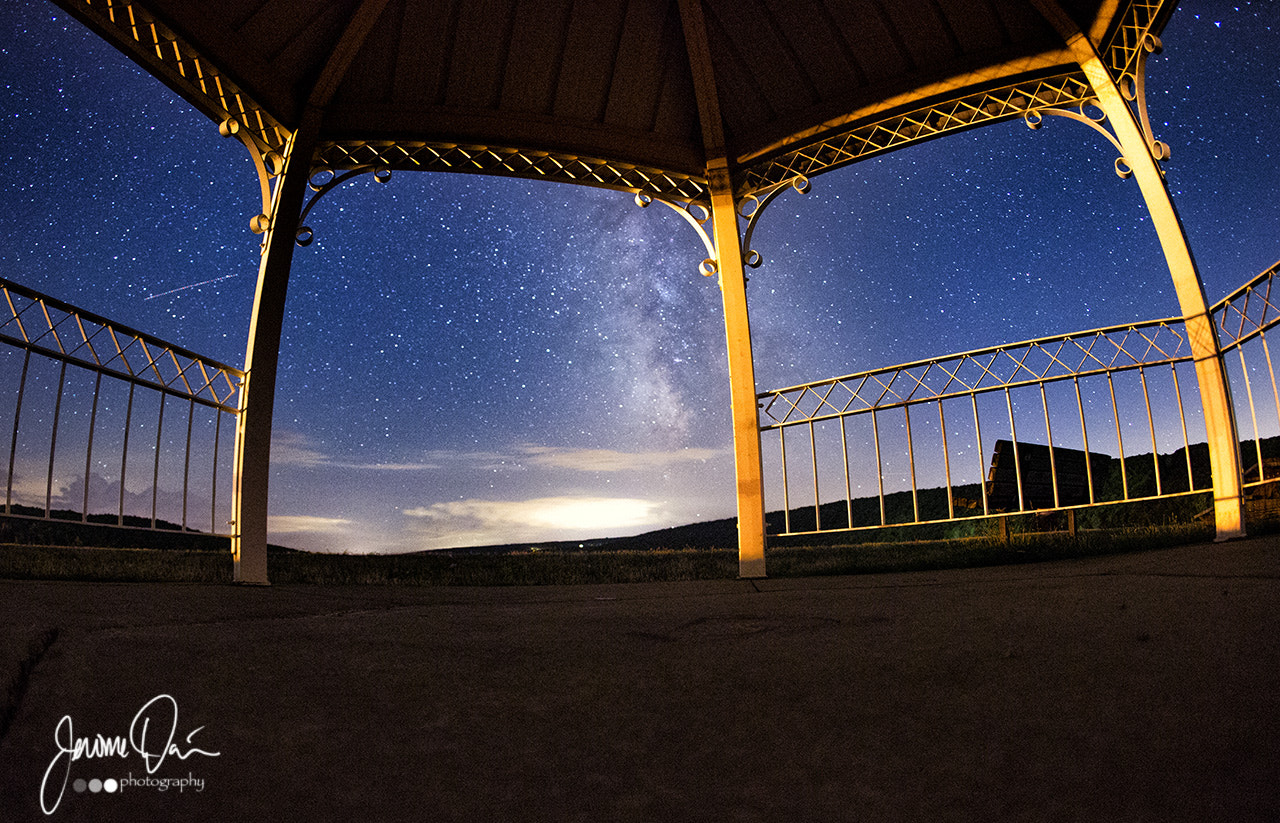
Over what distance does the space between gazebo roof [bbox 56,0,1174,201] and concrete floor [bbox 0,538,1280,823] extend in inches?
205

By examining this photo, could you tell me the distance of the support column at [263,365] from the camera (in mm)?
5656

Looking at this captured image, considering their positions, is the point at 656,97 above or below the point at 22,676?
above

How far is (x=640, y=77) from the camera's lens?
7.09 m

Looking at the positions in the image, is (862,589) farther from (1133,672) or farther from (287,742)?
(287,742)

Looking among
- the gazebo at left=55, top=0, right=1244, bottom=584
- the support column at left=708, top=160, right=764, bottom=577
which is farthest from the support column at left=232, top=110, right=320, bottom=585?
the support column at left=708, top=160, right=764, bottom=577

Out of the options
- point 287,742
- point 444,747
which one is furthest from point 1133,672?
point 287,742

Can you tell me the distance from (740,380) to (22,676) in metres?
5.81

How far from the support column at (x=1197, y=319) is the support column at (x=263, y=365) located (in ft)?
23.5

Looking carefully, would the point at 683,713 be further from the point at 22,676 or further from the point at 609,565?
the point at 609,565

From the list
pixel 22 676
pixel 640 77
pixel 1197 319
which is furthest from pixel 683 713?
pixel 640 77

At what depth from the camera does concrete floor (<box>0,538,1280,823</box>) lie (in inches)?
53.1

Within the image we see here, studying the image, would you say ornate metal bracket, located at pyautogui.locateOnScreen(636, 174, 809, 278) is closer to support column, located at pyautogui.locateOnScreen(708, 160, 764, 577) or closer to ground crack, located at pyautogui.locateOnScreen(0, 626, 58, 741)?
support column, located at pyautogui.locateOnScreen(708, 160, 764, 577)

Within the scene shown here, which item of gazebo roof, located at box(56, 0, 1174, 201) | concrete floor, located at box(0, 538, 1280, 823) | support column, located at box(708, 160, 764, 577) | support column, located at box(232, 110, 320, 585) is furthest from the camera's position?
support column, located at box(708, 160, 764, 577)

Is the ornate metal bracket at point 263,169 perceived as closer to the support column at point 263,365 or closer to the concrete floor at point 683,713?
the support column at point 263,365
